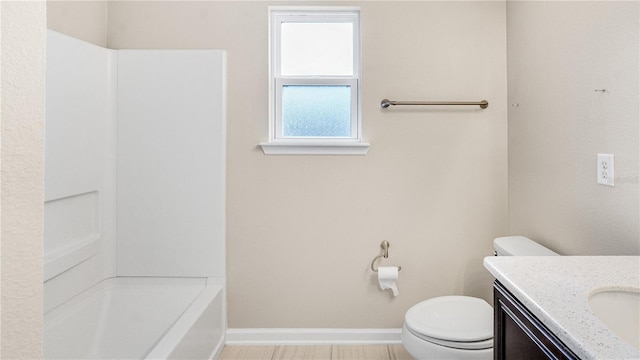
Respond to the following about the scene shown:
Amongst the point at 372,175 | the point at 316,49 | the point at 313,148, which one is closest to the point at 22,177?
the point at 313,148

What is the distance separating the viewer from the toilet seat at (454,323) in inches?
61.4

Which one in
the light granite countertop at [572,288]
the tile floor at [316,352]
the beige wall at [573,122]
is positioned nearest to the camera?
the light granite countertop at [572,288]

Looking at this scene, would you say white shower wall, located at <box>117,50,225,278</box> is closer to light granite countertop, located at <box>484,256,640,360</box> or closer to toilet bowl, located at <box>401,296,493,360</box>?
toilet bowl, located at <box>401,296,493,360</box>

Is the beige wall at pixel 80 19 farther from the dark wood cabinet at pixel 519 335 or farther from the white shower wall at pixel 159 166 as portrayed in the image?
the dark wood cabinet at pixel 519 335

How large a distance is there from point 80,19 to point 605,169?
2.59 metres

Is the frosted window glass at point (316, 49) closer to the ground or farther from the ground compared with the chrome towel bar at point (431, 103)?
farther from the ground

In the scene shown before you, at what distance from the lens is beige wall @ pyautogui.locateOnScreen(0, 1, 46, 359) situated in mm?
529

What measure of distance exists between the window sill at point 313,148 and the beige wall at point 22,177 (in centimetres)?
166

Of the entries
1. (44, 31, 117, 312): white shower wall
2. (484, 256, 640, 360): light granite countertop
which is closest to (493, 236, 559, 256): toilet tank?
(484, 256, 640, 360): light granite countertop

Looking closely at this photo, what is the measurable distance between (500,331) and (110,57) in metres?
2.34

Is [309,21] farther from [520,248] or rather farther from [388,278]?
[520,248]

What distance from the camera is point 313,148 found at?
7.41ft

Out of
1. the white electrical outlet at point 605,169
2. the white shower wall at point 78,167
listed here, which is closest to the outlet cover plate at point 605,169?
the white electrical outlet at point 605,169

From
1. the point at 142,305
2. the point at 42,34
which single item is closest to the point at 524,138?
the point at 42,34
